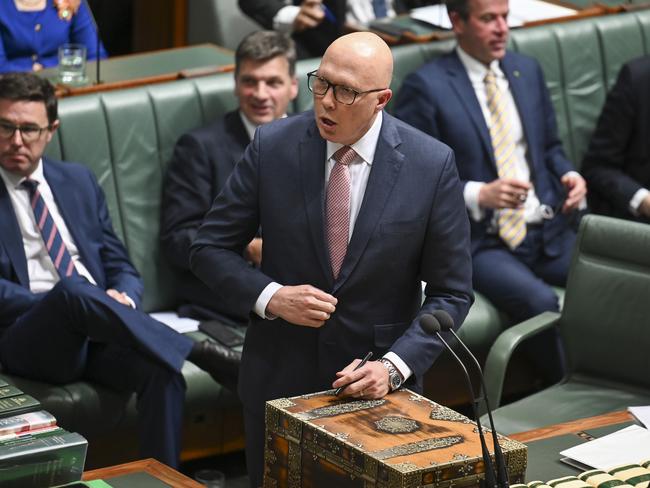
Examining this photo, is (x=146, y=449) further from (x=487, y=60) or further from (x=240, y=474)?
(x=487, y=60)

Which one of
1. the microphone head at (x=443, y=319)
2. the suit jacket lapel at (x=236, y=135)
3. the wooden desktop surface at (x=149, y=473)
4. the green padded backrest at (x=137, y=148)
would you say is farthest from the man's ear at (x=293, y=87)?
the microphone head at (x=443, y=319)

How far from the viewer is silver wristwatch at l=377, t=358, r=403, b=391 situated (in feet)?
9.16

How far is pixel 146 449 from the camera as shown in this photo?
12.3ft

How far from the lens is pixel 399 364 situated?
2.83m

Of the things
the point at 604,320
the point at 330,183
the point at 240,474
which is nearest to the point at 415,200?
the point at 330,183

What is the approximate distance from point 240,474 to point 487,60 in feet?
5.31

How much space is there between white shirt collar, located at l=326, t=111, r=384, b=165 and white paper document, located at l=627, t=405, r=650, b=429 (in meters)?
0.85

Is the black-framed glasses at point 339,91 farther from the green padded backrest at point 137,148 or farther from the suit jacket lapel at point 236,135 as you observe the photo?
the green padded backrest at point 137,148

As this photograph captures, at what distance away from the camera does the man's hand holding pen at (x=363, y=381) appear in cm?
271

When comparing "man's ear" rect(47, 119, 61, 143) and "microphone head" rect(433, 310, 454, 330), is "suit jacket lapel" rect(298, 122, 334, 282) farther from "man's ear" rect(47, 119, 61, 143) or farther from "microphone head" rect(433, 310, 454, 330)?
"man's ear" rect(47, 119, 61, 143)

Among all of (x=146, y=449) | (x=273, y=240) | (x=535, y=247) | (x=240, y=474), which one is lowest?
(x=240, y=474)

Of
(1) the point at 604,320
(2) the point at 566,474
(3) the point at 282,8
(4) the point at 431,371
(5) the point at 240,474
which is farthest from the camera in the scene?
(3) the point at 282,8

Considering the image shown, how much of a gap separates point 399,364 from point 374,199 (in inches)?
13.8

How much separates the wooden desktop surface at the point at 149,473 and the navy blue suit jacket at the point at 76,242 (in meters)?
1.09
